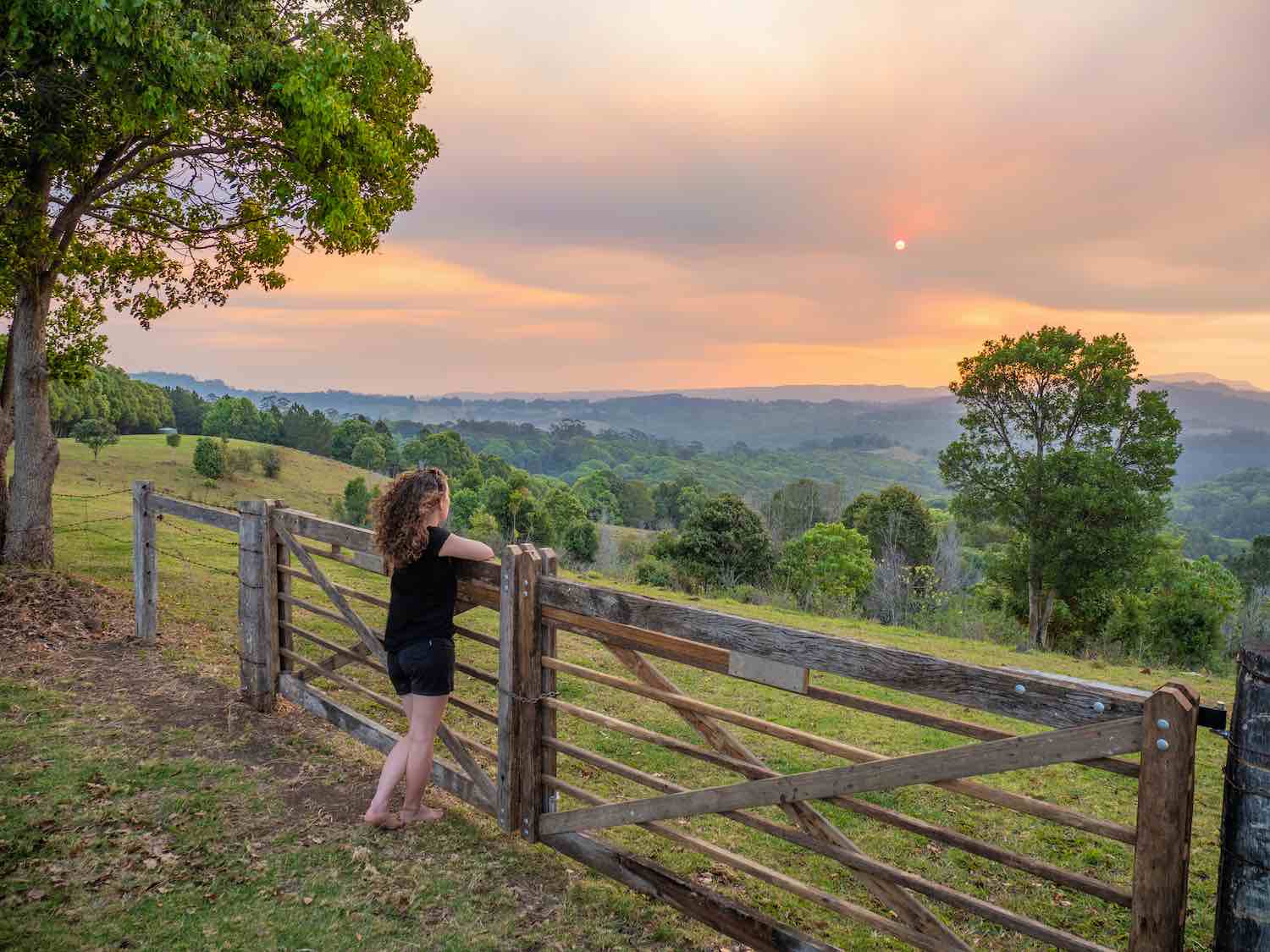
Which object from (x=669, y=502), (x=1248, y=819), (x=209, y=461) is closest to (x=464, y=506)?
(x=209, y=461)

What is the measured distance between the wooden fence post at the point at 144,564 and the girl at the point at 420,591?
553 cm

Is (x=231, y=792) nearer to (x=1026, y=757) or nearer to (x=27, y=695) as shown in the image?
(x=27, y=695)

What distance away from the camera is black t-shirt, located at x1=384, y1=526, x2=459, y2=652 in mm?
4859

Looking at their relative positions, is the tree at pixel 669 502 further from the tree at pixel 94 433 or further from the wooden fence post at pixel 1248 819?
the wooden fence post at pixel 1248 819

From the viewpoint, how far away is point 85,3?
7.20 metres

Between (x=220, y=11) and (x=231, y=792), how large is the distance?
931 cm

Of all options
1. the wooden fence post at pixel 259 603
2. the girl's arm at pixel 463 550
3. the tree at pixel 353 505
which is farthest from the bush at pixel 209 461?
the girl's arm at pixel 463 550

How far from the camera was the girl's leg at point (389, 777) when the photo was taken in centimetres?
503

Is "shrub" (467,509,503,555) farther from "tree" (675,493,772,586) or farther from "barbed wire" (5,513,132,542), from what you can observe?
"barbed wire" (5,513,132,542)

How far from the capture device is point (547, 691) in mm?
4840

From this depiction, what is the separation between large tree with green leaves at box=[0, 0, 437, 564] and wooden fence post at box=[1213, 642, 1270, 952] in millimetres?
9816

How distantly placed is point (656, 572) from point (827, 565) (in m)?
7.90

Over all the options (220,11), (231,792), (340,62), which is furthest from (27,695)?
(220,11)

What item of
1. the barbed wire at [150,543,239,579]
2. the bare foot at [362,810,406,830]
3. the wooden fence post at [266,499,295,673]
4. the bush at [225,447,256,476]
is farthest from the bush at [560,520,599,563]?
the bare foot at [362,810,406,830]
